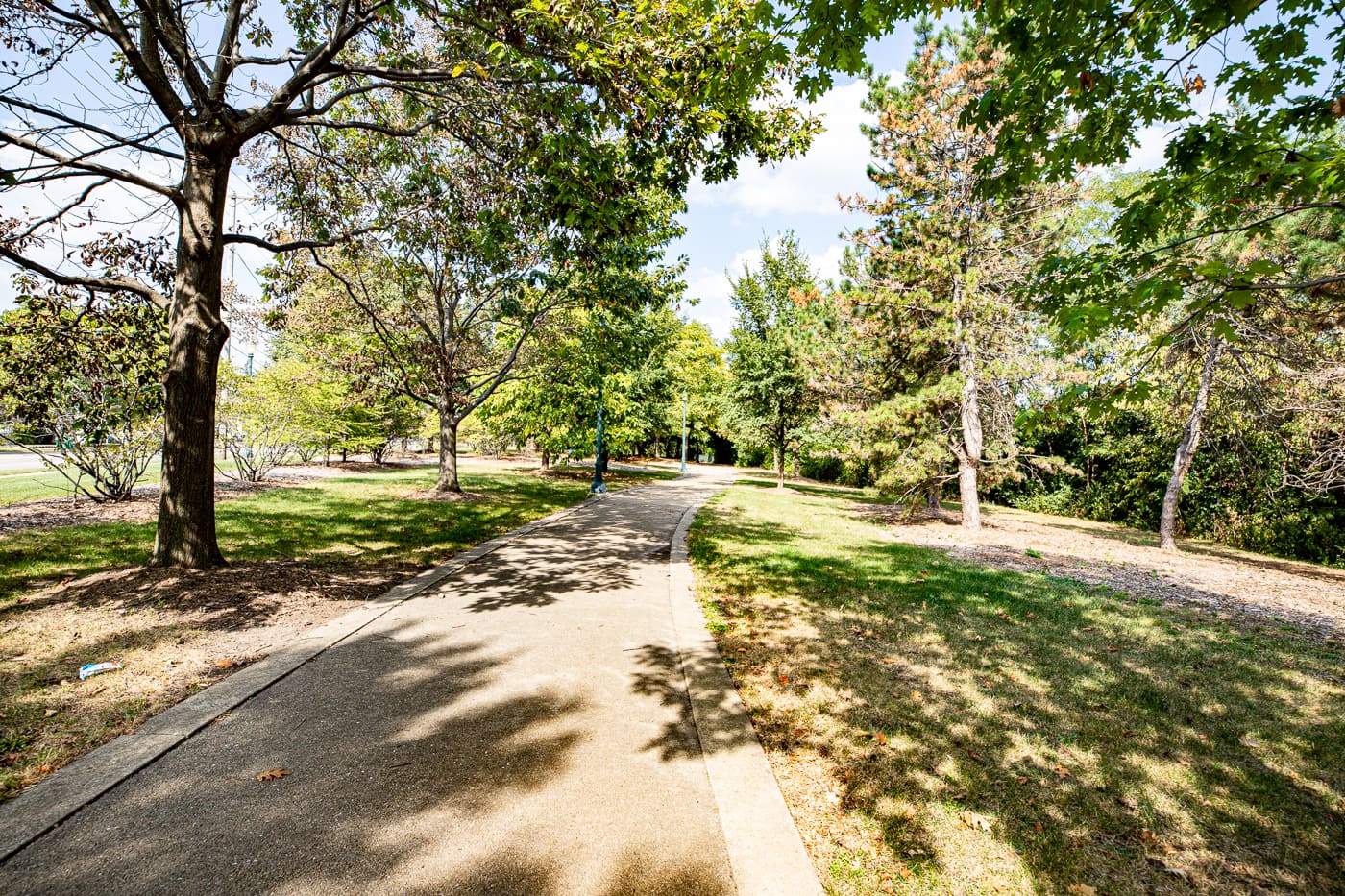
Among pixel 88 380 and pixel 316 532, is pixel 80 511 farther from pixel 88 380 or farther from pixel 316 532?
pixel 316 532

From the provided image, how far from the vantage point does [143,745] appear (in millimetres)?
2812

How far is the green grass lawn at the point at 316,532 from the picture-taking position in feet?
19.6

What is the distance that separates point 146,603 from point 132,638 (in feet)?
2.68

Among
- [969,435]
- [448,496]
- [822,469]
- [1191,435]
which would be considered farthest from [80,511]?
[822,469]

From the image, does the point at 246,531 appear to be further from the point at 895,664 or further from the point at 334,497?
the point at 895,664

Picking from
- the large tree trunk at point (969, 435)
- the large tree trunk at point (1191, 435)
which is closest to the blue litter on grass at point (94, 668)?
the large tree trunk at point (969, 435)

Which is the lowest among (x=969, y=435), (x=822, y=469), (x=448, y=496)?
(x=448, y=496)

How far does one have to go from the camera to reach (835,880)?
6.95ft

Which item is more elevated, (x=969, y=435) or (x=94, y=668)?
(x=969, y=435)

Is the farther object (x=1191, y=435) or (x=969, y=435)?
(x=969, y=435)

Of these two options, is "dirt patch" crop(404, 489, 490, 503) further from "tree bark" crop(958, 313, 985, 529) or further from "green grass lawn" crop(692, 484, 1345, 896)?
"tree bark" crop(958, 313, 985, 529)

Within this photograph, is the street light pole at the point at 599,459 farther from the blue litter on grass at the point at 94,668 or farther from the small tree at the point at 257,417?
the blue litter on grass at the point at 94,668

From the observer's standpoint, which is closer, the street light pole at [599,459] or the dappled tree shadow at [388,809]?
the dappled tree shadow at [388,809]

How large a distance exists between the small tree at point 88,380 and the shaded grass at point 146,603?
2.23 meters
